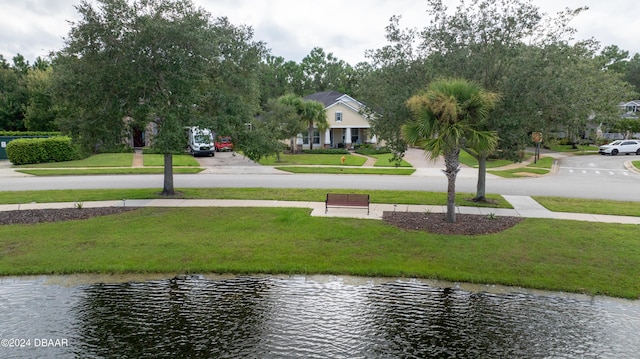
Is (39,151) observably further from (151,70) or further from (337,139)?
(337,139)

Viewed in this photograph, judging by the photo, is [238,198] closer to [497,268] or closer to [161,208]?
[161,208]

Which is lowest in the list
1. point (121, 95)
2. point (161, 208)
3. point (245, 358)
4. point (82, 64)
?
point (245, 358)

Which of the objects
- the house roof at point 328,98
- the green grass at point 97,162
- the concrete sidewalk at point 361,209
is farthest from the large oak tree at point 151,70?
the house roof at point 328,98

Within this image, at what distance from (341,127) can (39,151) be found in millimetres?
29180

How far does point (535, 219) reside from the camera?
45.0ft

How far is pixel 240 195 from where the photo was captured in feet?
59.0

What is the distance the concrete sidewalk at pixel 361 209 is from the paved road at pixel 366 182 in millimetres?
4000

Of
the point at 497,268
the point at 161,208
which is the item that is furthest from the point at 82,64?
the point at 497,268

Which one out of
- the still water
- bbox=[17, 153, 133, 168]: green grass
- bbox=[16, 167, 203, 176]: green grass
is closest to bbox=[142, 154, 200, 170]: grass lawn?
bbox=[17, 153, 133, 168]: green grass

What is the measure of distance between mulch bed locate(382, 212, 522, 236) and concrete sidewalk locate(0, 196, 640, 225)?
1.75 ft

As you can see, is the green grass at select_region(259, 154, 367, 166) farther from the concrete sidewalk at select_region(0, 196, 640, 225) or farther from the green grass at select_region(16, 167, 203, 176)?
the concrete sidewalk at select_region(0, 196, 640, 225)

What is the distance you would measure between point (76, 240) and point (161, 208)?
4.12 meters

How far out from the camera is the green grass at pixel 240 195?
1684cm

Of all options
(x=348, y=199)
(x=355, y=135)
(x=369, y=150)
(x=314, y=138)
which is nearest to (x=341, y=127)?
(x=355, y=135)
